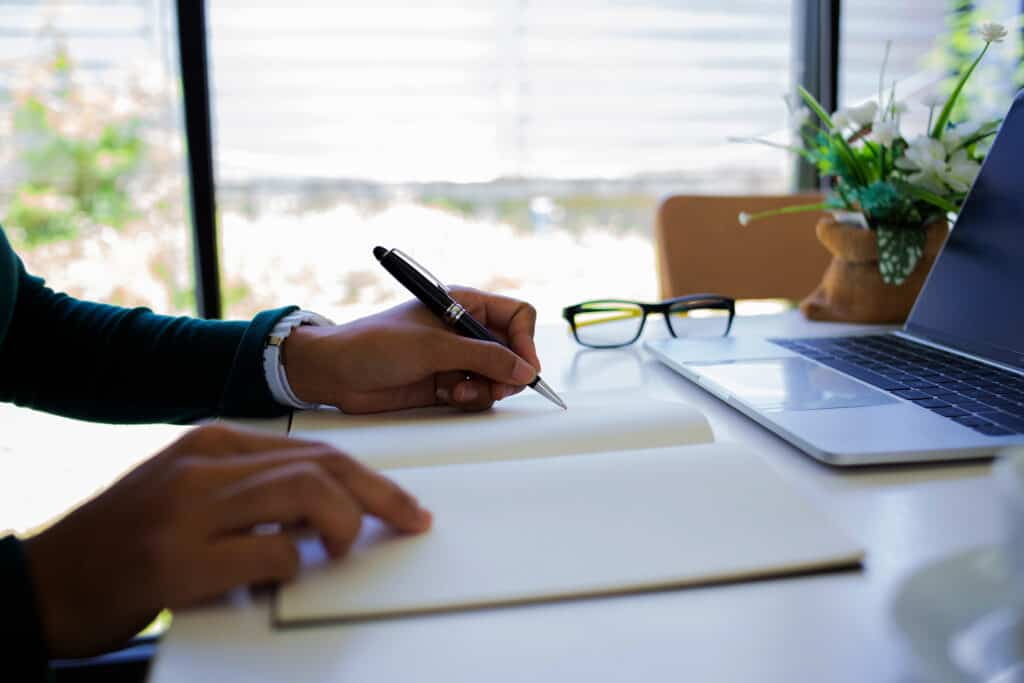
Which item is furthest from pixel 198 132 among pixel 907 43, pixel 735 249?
pixel 907 43

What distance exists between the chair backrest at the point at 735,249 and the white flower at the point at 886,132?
535mm

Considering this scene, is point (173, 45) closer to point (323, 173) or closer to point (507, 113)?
point (323, 173)

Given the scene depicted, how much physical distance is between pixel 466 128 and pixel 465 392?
1.60 m

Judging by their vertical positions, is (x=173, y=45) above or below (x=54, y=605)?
above

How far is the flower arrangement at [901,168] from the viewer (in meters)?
0.96

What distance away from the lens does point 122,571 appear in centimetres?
37

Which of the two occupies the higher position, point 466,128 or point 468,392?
point 466,128

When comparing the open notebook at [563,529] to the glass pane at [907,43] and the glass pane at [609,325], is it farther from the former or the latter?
the glass pane at [907,43]

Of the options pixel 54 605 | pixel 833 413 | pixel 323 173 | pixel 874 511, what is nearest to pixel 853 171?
pixel 833 413

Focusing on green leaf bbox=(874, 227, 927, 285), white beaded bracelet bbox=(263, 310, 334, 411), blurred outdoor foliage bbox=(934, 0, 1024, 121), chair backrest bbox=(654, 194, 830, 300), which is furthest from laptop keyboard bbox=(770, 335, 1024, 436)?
blurred outdoor foliage bbox=(934, 0, 1024, 121)

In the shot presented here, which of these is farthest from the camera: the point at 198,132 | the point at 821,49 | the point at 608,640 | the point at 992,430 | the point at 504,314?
the point at 821,49

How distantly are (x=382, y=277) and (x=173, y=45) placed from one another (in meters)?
0.77

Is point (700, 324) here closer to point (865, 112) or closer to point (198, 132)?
point (865, 112)

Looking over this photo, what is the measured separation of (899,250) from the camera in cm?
101
